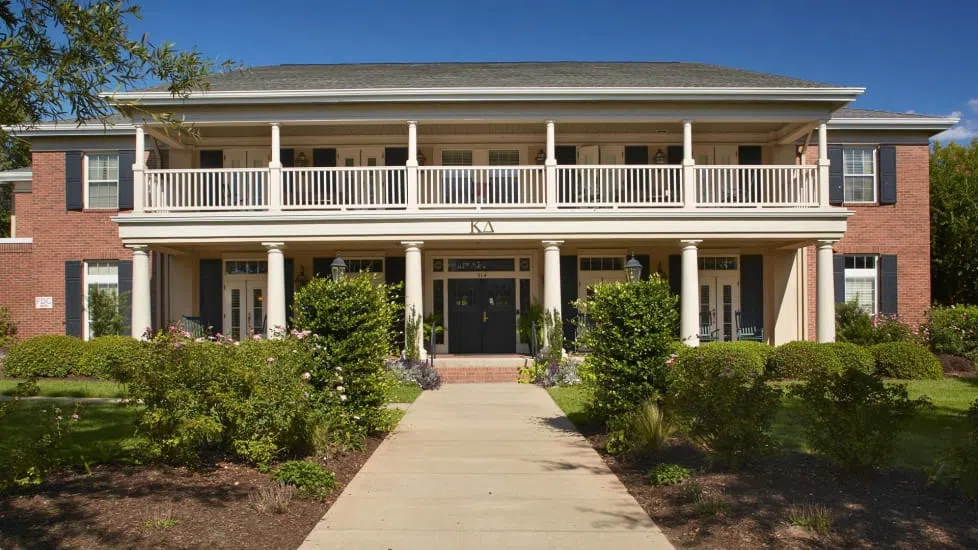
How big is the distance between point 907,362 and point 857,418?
10.1m

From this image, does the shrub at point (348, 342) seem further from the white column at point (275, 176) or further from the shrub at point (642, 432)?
the white column at point (275, 176)

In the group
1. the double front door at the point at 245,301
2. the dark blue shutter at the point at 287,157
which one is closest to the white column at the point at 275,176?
the dark blue shutter at the point at 287,157

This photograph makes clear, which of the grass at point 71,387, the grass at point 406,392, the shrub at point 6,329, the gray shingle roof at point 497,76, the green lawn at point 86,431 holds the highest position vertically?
the gray shingle roof at point 497,76

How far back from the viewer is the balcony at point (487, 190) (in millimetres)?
16812

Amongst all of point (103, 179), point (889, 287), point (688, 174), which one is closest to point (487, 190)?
point (688, 174)

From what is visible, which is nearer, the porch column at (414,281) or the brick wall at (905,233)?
the porch column at (414,281)

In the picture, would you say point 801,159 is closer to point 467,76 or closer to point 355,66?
point 467,76

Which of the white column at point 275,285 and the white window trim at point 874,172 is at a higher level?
the white window trim at point 874,172

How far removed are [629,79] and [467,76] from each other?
4056 mm

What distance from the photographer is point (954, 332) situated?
17656 mm

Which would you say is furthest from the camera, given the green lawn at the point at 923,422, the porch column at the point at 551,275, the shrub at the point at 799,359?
the porch column at the point at 551,275

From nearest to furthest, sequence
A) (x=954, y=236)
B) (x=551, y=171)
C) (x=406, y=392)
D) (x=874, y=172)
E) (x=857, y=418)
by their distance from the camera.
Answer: (x=857, y=418) → (x=406, y=392) → (x=551, y=171) → (x=874, y=172) → (x=954, y=236)

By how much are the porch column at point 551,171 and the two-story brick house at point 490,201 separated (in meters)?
0.05

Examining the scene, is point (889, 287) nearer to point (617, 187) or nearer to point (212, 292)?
point (617, 187)
